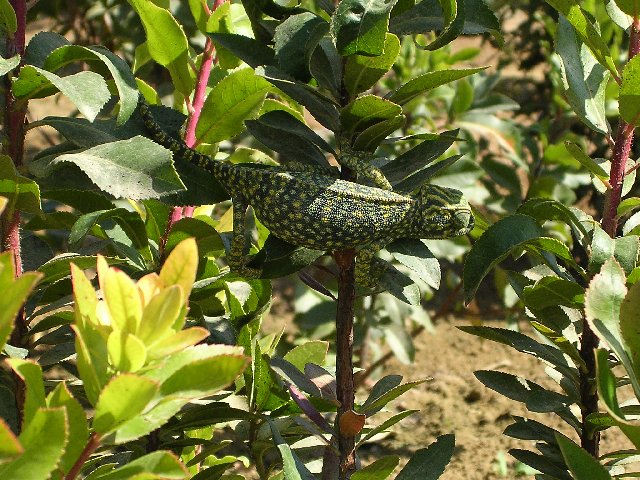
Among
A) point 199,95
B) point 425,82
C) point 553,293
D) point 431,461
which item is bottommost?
point 431,461

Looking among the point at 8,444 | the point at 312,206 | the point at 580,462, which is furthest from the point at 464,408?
the point at 8,444

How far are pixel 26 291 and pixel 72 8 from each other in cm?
371

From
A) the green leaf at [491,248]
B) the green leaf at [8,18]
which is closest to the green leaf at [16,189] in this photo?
the green leaf at [8,18]

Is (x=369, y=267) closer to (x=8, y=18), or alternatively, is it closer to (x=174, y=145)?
(x=174, y=145)

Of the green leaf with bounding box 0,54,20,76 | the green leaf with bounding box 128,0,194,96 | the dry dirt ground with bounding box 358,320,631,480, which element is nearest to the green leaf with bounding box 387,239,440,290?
the green leaf with bounding box 128,0,194,96

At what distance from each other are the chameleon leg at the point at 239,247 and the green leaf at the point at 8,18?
2.15 feet

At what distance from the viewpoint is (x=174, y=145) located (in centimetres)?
204

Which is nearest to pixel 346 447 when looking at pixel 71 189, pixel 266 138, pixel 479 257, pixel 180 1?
pixel 479 257

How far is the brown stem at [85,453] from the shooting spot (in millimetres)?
1188

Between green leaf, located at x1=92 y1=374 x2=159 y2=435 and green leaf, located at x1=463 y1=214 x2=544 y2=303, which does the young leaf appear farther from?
green leaf, located at x1=463 y1=214 x2=544 y2=303

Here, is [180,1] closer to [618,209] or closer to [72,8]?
[72,8]

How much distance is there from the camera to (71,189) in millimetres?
1991

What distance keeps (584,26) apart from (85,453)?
1.28 m

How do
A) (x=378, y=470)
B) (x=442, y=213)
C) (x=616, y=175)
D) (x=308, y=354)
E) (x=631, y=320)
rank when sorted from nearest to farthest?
(x=631, y=320) → (x=378, y=470) → (x=616, y=175) → (x=308, y=354) → (x=442, y=213)
